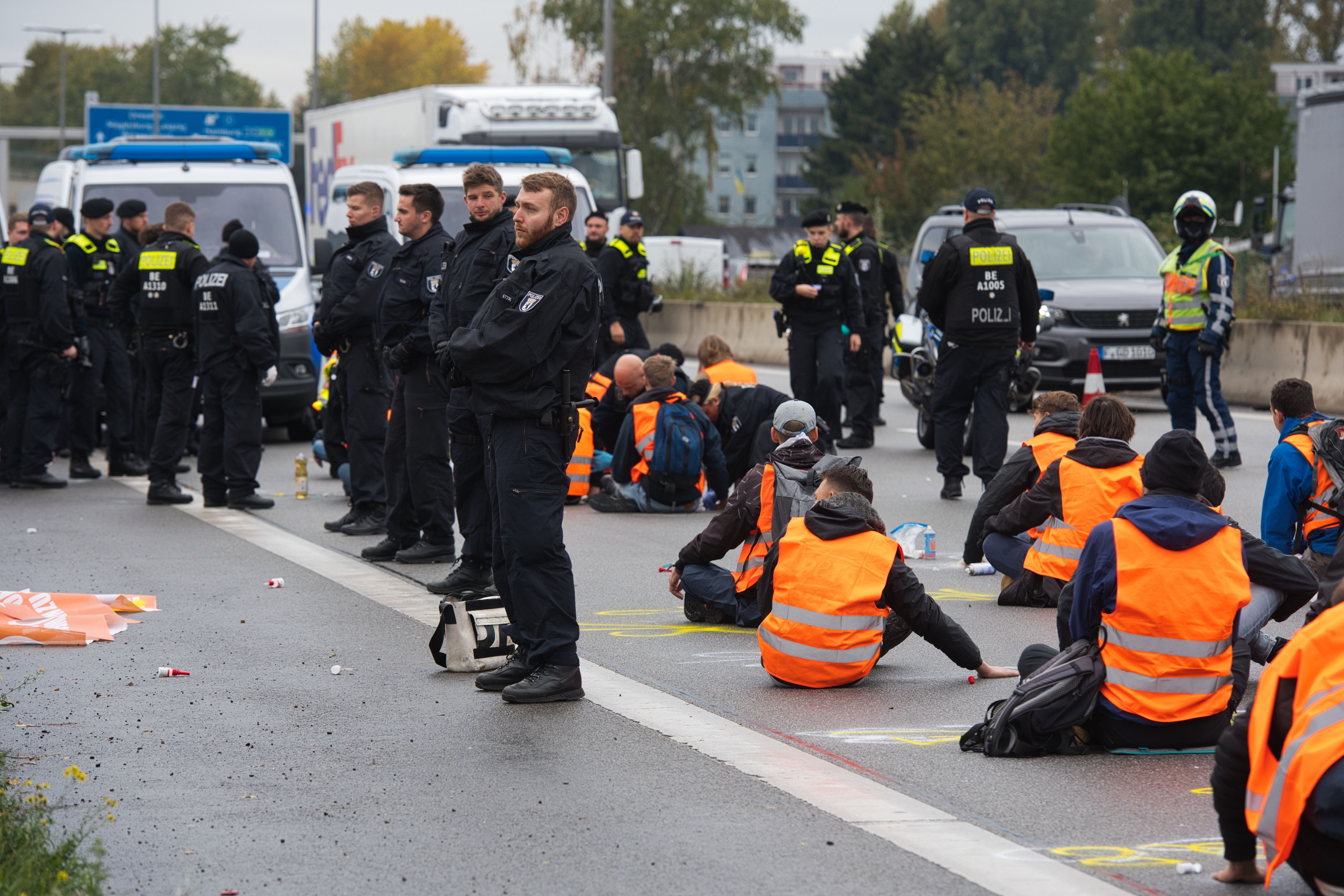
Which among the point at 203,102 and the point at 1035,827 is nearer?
the point at 1035,827

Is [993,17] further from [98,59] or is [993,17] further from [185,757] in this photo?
[185,757]

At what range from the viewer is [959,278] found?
38.4ft

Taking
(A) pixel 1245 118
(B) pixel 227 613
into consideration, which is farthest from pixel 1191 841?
(A) pixel 1245 118

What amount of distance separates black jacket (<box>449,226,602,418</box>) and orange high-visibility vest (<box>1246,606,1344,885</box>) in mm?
3038

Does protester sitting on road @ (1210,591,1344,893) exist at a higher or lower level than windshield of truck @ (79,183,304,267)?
lower

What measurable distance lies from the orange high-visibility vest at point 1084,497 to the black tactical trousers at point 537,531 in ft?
7.93

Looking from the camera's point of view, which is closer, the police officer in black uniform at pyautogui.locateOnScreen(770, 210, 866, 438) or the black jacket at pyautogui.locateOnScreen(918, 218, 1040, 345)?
the black jacket at pyautogui.locateOnScreen(918, 218, 1040, 345)

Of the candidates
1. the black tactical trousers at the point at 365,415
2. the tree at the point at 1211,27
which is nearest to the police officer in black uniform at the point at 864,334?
the black tactical trousers at the point at 365,415

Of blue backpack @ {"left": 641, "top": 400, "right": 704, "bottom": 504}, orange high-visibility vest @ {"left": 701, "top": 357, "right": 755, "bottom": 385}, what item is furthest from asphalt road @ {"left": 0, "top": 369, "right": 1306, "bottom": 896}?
orange high-visibility vest @ {"left": 701, "top": 357, "right": 755, "bottom": 385}

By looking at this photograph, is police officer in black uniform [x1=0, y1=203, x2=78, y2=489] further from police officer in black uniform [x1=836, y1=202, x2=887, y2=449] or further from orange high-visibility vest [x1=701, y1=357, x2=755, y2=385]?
police officer in black uniform [x1=836, y1=202, x2=887, y2=449]

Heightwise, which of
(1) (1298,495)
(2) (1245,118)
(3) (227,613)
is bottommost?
(3) (227,613)

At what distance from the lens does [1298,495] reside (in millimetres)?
7551

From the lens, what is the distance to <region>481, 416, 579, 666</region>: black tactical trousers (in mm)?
6383

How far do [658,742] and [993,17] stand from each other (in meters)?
98.0
